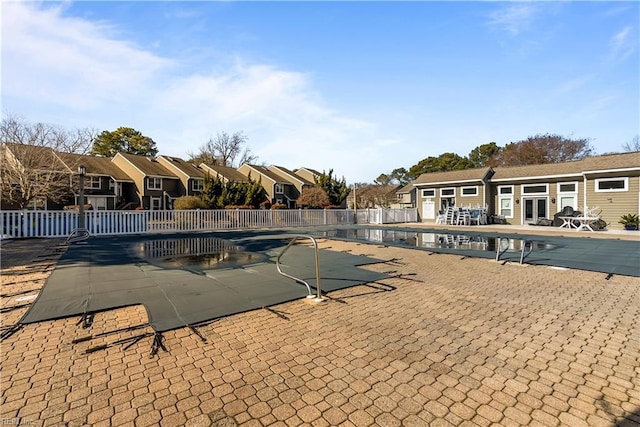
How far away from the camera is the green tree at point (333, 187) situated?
2809 centimetres

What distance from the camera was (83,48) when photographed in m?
9.90

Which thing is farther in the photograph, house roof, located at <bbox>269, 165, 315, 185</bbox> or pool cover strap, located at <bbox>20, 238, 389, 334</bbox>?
house roof, located at <bbox>269, 165, 315, 185</bbox>

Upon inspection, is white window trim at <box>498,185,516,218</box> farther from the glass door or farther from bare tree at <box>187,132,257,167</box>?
bare tree at <box>187,132,257,167</box>

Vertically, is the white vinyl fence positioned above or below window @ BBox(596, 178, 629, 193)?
below

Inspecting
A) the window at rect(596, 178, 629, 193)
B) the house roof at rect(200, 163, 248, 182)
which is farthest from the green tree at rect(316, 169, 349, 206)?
the window at rect(596, 178, 629, 193)

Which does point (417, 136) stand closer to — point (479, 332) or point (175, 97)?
point (175, 97)

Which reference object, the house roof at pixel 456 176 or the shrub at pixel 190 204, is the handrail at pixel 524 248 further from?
the shrub at pixel 190 204

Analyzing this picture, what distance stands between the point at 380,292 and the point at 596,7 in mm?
10816

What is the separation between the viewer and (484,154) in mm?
45438

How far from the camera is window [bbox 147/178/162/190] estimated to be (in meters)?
29.2

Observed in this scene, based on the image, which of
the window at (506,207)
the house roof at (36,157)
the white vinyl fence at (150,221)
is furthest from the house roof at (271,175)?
the window at (506,207)

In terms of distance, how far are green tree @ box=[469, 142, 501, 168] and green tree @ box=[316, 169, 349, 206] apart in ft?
86.1

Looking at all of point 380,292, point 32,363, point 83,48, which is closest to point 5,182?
point 83,48

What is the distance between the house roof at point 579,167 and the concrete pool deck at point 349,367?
60.1ft
